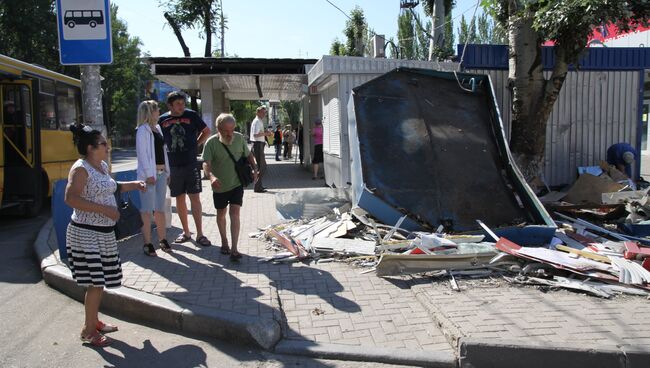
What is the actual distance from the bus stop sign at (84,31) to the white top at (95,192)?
2.28m

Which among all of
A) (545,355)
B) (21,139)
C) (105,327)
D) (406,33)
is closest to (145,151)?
(105,327)

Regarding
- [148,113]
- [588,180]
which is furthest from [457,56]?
[148,113]

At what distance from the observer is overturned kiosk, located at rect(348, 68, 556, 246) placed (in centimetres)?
632

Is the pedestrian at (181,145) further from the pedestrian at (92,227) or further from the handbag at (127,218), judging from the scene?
the pedestrian at (92,227)

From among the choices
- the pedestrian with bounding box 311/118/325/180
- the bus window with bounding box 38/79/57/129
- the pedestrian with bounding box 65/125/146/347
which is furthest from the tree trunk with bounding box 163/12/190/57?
the pedestrian with bounding box 65/125/146/347

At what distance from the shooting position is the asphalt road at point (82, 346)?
367 centimetres

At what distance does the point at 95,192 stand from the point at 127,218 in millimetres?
3017

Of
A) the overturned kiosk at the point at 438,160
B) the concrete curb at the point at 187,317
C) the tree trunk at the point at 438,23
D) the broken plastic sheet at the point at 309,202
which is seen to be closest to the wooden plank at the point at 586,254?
the overturned kiosk at the point at 438,160

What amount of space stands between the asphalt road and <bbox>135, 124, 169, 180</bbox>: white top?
1533mm

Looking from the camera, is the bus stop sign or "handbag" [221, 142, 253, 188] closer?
the bus stop sign

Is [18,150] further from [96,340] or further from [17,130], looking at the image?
[96,340]

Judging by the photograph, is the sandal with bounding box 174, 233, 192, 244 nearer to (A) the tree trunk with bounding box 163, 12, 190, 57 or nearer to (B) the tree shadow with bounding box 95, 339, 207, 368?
(B) the tree shadow with bounding box 95, 339, 207, 368

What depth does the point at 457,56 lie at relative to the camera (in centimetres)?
945

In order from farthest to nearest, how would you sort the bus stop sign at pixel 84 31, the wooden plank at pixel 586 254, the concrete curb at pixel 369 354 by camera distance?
1. the bus stop sign at pixel 84 31
2. the wooden plank at pixel 586 254
3. the concrete curb at pixel 369 354
